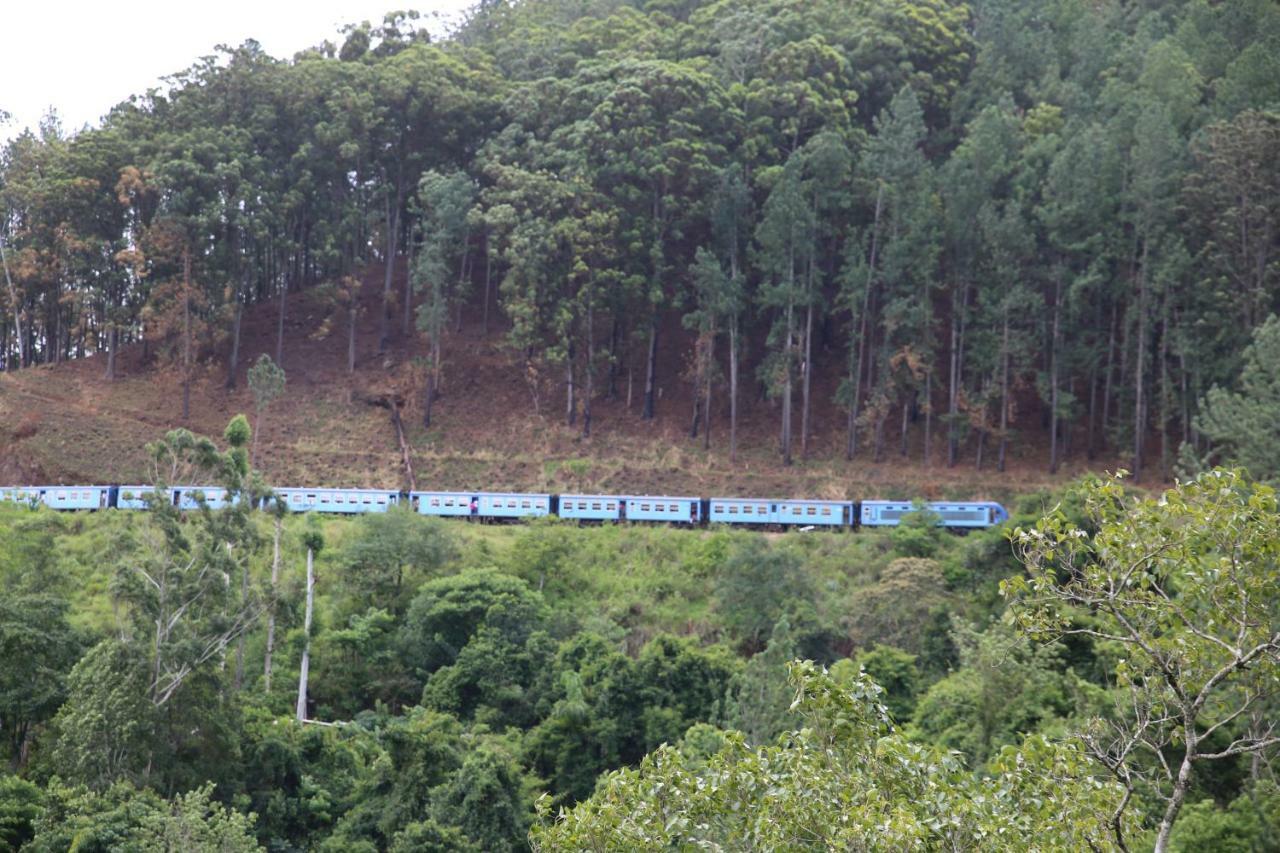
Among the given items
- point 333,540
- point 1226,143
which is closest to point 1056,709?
point 333,540

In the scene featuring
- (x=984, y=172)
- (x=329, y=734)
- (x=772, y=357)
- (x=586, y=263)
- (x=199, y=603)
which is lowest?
(x=329, y=734)

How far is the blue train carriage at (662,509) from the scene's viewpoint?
4284cm

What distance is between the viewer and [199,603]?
27.8 meters

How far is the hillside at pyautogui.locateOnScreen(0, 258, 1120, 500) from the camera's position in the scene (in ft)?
150

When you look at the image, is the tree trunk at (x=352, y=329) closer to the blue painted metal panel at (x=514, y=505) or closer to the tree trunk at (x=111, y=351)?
the tree trunk at (x=111, y=351)

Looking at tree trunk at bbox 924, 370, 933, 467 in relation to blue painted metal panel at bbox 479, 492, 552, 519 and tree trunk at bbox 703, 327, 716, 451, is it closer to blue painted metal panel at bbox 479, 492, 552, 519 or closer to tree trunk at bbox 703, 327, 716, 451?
tree trunk at bbox 703, 327, 716, 451

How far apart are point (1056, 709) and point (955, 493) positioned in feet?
57.4

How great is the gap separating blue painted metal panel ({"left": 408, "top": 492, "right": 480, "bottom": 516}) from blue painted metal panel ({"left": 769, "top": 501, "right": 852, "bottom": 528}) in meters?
9.39

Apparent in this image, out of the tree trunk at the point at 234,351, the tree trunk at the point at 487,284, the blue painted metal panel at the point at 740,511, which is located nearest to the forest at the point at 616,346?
the tree trunk at the point at 487,284

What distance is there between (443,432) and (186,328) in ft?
31.4

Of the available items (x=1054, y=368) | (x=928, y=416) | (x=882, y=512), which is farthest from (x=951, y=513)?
(x=1054, y=368)

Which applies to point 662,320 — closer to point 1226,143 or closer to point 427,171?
point 427,171

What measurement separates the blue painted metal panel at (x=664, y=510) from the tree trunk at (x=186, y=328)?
16942 mm

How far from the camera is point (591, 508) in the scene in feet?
141
